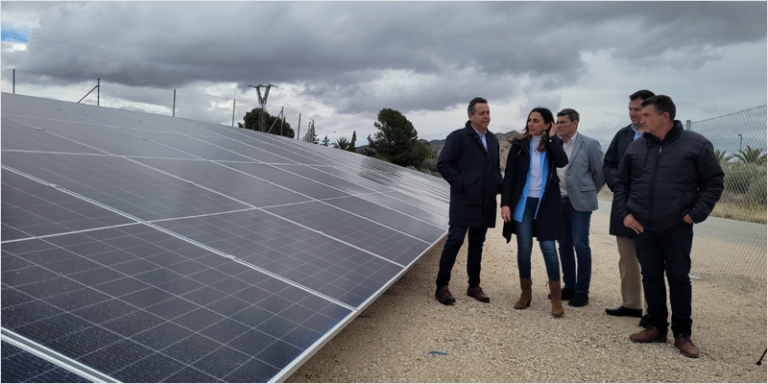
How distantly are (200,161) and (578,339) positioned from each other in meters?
5.12

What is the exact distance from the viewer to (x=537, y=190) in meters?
5.57

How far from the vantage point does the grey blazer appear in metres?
6.16

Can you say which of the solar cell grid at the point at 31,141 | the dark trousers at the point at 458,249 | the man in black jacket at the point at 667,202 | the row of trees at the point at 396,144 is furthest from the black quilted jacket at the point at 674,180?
the row of trees at the point at 396,144

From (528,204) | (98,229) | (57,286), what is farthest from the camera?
(528,204)

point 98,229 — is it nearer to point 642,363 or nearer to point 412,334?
point 412,334

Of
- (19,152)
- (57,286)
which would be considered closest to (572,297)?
(57,286)

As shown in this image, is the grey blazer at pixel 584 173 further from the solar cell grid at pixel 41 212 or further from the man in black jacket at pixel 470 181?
the solar cell grid at pixel 41 212

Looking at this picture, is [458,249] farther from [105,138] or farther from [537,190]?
[105,138]

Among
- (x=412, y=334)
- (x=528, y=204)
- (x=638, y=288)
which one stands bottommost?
(x=412, y=334)

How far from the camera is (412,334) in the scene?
493cm

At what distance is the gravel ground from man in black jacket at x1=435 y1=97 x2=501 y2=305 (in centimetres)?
66

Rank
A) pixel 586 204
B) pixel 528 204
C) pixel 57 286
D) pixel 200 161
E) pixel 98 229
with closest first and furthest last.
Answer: pixel 57 286
pixel 98 229
pixel 528 204
pixel 586 204
pixel 200 161

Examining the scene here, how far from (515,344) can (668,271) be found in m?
1.60

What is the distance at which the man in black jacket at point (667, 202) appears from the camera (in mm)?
4535
